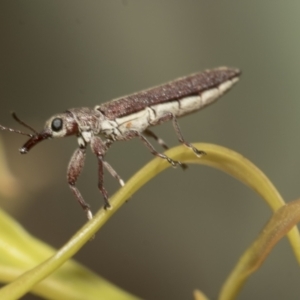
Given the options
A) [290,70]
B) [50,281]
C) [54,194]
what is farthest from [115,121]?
[290,70]

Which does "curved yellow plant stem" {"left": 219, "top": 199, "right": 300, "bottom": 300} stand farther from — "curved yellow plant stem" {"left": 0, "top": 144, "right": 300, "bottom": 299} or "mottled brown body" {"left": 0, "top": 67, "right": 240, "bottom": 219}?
"mottled brown body" {"left": 0, "top": 67, "right": 240, "bottom": 219}

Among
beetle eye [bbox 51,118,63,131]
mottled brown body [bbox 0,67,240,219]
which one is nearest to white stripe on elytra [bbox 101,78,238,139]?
mottled brown body [bbox 0,67,240,219]

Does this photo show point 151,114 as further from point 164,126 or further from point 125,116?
point 164,126

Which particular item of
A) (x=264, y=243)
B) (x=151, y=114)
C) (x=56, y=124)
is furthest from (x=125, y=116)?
(x=264, y=243)

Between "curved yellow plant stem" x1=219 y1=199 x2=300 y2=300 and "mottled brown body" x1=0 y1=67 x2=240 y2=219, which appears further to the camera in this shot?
"mottled brown body" x1=0 y1=67 x2=240 y2=219

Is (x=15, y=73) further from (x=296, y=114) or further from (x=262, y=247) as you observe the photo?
(x=262, y=247)
